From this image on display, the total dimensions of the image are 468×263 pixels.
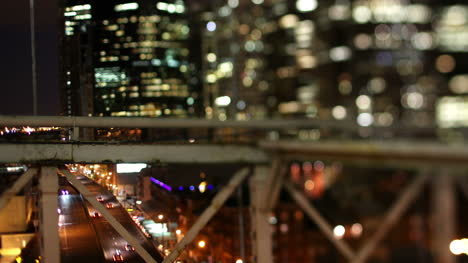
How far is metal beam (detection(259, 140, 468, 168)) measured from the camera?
150 cm

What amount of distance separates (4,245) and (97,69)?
2.39m

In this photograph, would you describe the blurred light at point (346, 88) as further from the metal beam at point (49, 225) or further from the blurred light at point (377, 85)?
the metal beam at point (49, 225)

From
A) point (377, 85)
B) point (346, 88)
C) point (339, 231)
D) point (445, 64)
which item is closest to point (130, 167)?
point (339, 231)


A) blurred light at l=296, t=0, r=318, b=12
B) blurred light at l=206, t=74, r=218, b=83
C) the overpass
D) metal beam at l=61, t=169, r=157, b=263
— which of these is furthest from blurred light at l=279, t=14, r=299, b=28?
metal beam at l=61, t=169, r=157, b=263

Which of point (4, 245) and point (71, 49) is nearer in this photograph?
point (4, 245)

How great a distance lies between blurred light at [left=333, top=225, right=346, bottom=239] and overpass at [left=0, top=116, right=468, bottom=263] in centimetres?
3

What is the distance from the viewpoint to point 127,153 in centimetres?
268

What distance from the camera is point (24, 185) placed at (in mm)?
2520

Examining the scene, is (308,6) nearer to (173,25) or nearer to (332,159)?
(173,25)

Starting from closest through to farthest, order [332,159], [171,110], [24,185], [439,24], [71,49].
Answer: [332,159]
[24,185]
[71,49]
[171,110]
[439,24]

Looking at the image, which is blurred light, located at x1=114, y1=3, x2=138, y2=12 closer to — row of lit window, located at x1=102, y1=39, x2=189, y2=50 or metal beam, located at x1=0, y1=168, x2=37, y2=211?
row of lit window, located at x1=102, y1=39, x2=189, y2=50

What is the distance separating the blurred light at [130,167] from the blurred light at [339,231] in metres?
1.06

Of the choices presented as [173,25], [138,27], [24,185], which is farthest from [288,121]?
[173,25]

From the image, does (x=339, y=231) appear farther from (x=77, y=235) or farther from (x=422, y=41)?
(x=422, y=41)
